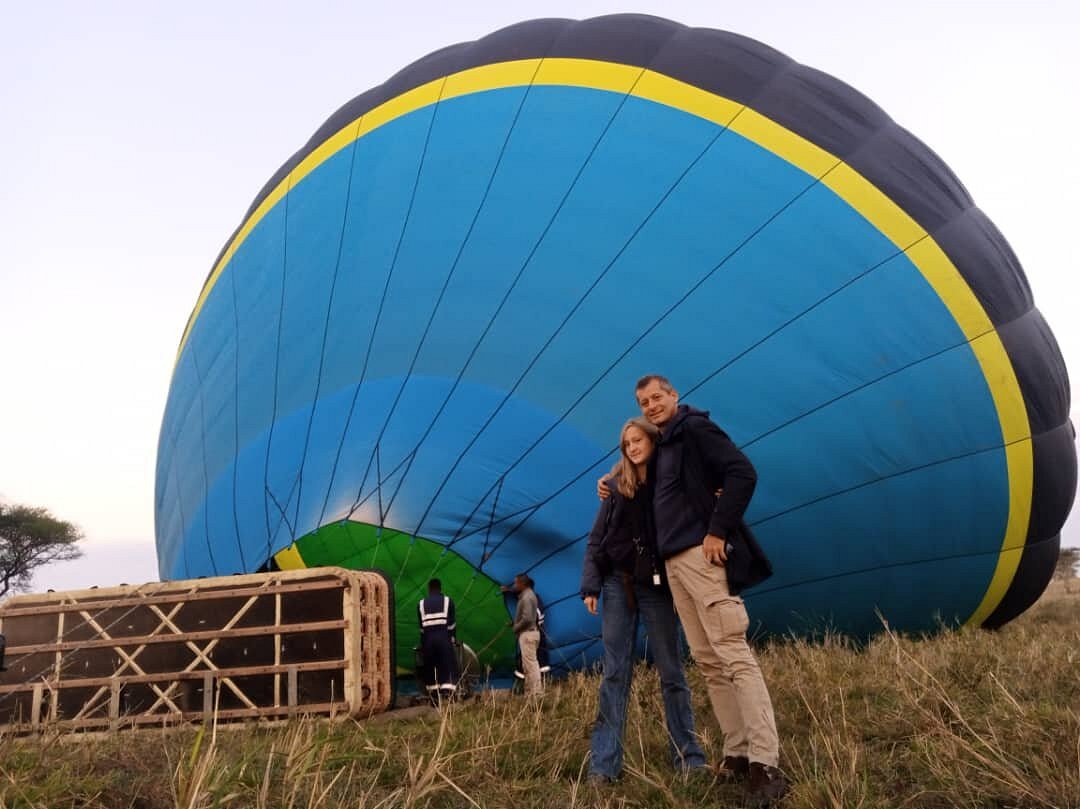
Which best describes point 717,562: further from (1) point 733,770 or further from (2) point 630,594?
(1) point 733,770

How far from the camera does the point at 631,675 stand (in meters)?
3.49

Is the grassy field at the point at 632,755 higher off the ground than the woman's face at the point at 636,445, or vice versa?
the woman's face at the point at 636,445

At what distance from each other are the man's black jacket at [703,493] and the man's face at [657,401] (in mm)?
68

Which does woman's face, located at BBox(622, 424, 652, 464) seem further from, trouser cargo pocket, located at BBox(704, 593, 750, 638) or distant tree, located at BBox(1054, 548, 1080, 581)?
distant tree, located at BBox(1054, 548, 1080, 581)

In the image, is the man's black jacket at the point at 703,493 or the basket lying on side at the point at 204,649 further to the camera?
the basket lying on side at the point at 204,649

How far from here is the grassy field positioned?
2.55 m

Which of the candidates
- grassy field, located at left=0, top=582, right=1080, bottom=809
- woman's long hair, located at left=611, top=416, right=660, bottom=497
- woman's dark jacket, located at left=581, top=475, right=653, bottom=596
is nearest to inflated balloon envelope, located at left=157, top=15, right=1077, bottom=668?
grassy field, located at left=0, top=582, right=1080, bottom=809

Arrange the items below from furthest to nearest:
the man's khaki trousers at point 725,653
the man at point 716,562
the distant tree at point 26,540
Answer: the distant tree at point 26,540
the man at point 716,562
the man's khaki trousers at point 725,653

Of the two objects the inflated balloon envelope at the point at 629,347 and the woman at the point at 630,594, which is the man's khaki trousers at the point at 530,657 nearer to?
the inflated balloon envelope at the point at 629,347

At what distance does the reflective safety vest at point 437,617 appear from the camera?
17.9 ft

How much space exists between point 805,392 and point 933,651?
1.59 meters

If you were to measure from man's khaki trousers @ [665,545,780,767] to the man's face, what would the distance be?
515 mm

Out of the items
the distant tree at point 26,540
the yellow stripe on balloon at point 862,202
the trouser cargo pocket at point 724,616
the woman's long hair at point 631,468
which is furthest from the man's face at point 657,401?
the distant tree at point 26,540

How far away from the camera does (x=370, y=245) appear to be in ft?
21.2
